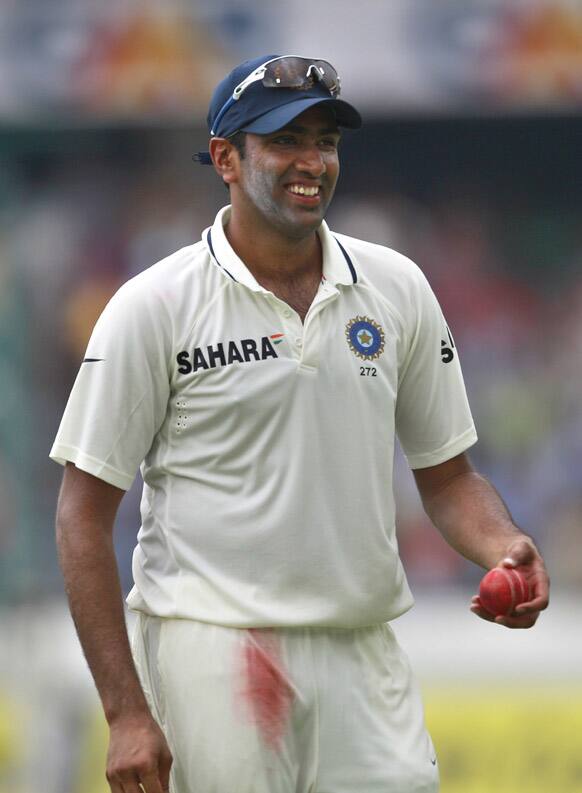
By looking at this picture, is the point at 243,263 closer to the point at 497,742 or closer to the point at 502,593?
the point at 502,593

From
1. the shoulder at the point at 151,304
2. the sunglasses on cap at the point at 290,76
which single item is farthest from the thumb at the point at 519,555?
the sunglasses on cap at the point at 290,76

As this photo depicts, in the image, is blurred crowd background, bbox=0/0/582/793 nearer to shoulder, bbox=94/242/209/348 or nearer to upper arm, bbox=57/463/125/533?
upper arm, bbox=57/463/125/533

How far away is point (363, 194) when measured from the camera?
380 inches

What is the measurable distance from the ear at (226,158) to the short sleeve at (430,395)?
0.48m

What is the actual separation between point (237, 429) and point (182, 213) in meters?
5.96

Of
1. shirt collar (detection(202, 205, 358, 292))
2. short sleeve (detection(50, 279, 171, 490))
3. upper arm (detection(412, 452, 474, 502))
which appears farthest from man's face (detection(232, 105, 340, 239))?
upper arm (detection(412, 452, 474, 502))

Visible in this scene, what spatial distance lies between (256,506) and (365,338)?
17.3 inches

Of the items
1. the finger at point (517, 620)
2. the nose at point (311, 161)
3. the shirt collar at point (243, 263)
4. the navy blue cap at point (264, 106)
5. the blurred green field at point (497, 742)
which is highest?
the navy blue cap at point (264, 106)

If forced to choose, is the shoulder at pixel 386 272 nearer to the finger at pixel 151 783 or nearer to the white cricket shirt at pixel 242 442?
the white cricket shirt at pixel 242 442

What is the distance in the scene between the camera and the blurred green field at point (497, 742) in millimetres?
6801

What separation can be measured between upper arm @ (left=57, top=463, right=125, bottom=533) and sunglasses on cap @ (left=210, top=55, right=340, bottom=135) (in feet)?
2.81

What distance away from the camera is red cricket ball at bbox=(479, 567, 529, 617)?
3408mm

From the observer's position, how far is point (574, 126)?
9758mm

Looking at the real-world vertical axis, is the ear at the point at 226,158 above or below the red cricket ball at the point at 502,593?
above
